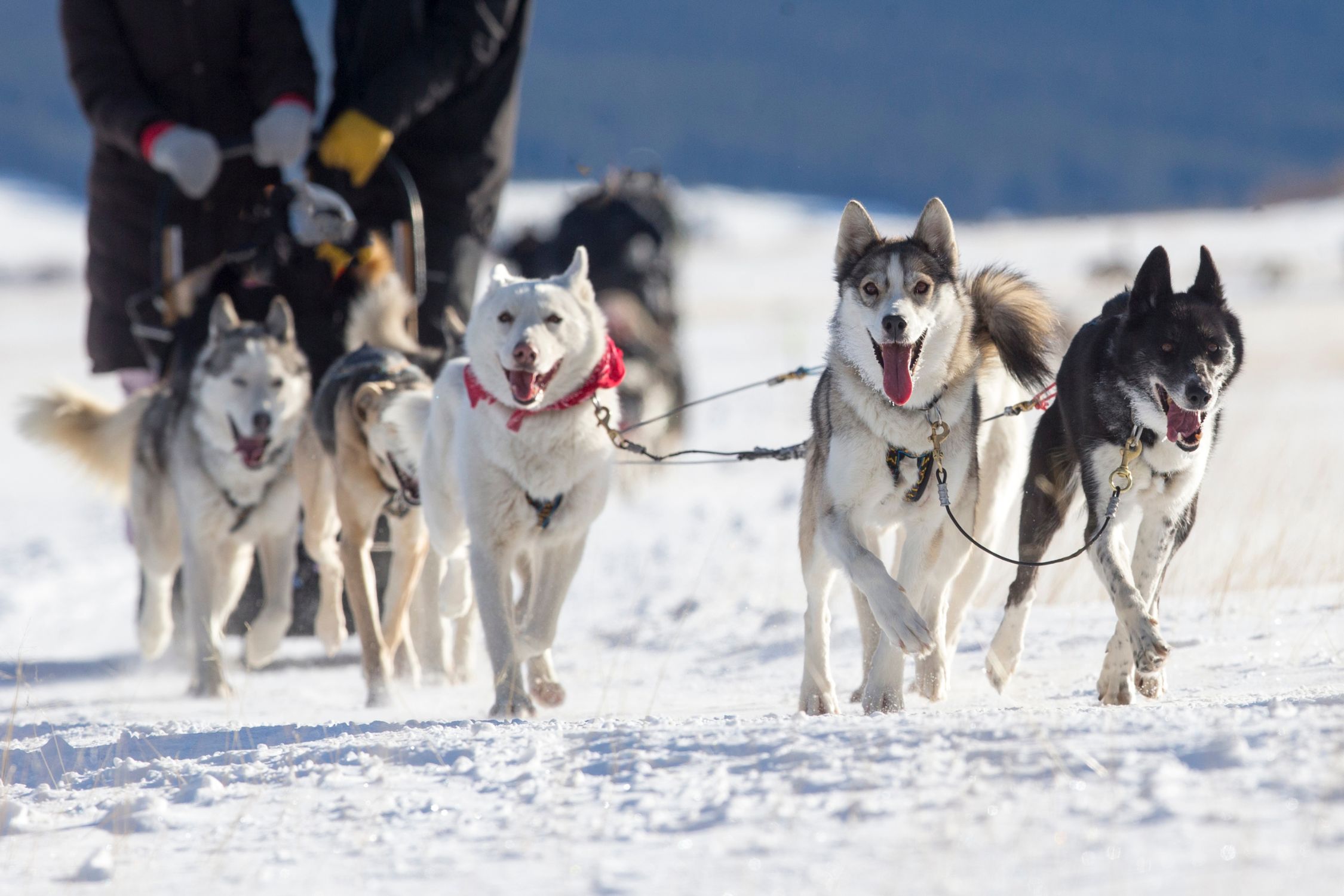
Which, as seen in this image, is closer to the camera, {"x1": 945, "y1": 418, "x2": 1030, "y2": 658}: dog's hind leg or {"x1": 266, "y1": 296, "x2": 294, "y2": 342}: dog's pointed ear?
{"x1": 945, "y1": 418, "x2": 1030, "y2": 658}: dog's hind leg

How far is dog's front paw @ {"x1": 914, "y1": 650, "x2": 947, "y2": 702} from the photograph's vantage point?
361 cm

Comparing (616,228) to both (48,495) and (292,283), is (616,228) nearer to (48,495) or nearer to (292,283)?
(48,495)

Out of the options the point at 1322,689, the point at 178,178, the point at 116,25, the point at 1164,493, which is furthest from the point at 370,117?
the point at 1322,689

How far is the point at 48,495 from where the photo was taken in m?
11.1

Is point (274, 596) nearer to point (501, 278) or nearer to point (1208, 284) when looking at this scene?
A: point (501, 278)

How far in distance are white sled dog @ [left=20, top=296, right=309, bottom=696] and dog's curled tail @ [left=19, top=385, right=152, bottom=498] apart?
0.52 m

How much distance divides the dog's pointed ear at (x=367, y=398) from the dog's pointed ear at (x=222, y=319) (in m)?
0.78

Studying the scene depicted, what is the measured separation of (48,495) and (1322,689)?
10279mm

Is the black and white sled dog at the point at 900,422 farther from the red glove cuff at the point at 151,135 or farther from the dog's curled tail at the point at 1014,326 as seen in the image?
the red glove cuff at the point at 151,135

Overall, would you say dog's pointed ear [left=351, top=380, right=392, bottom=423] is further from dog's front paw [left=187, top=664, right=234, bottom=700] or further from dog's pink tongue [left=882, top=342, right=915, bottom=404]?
dog's pink tongue [left=882, top=342, right=915, bottom=404]

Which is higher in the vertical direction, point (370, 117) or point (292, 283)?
point (370, 117)

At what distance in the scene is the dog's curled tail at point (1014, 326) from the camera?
143 inches

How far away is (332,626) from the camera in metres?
4.99

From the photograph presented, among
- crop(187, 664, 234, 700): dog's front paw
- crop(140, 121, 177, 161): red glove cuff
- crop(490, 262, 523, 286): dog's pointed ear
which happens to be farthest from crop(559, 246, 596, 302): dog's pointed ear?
crop(140, 121, 177, 161): red glove cuff
